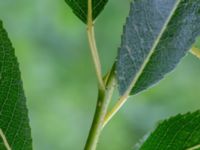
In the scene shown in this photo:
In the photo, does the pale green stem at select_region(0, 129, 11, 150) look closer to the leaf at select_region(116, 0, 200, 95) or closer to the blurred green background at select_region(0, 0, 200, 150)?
the leaf at select_region(116, 0, 200, 95)

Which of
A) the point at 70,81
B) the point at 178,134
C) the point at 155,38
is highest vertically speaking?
the point at 155,38

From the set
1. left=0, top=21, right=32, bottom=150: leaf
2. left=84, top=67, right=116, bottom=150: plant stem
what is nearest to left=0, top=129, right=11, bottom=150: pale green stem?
left=0, top=21, right=32, bottom=150: leaf

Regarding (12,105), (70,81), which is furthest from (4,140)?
(70,81)

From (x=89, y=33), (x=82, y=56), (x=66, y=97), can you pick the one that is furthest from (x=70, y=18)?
(x=89, y=33)

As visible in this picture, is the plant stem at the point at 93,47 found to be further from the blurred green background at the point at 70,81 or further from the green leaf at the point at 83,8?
the blurred green background at the point at 70,81

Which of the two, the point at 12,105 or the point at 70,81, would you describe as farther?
the point at 70,81

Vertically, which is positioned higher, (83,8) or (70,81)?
(83,8)

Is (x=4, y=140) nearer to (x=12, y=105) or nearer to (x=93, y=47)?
(x=12, y=105)

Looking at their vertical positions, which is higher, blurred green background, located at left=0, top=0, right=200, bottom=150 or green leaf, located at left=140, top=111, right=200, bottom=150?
green leaf, located at left=140, top=111, right=200, bottom=150
